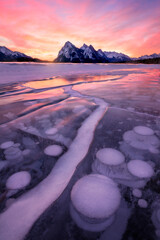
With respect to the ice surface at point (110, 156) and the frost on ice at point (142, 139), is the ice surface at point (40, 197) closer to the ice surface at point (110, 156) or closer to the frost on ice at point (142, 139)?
the ice surface at point (110, 156)

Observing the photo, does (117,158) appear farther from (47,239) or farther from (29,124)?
(29,124)

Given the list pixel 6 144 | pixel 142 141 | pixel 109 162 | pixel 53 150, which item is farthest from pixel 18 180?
pixel 142 141

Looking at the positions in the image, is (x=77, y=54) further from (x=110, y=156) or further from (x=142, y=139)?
(x=110, y=156)

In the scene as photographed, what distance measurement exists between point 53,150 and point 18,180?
1.22ft

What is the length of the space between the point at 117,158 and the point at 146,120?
3.06 ft

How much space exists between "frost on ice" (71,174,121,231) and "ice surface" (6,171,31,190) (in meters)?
0.35

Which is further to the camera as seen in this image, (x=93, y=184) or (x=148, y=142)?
(x=148, y=142)

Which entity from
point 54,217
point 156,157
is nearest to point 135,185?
point 156,157

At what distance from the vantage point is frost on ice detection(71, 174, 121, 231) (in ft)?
2.11

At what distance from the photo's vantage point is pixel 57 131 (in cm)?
151

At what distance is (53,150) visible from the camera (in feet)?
3.92

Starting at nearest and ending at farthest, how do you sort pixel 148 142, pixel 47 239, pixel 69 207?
1. pixel 47 239
2. pixel 69 207
3. pixel 148 142

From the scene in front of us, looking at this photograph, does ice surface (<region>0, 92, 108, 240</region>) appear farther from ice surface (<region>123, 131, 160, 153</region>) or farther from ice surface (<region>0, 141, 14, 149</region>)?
ice surface (<region>0, 141, 14, 149</region>)

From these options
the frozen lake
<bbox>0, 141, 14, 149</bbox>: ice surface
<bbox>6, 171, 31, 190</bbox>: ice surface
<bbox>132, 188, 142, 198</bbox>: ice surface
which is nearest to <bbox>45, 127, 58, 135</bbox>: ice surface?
the frozen lake
